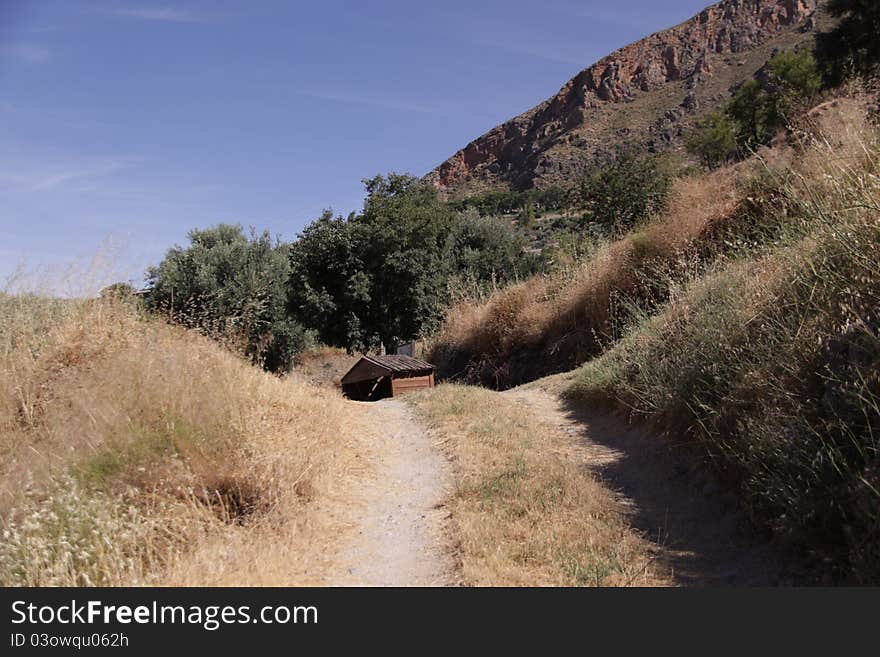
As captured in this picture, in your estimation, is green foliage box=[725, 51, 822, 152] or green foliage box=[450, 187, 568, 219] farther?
green foliage box=[450, 187, 568, 219]

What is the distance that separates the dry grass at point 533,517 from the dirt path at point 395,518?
0.17 metres

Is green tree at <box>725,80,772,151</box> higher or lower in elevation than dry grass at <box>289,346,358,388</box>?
higher

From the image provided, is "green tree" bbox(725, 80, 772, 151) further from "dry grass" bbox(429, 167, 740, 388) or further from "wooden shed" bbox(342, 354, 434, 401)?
"wooden shed" bbox(342, 354, 434, 401)

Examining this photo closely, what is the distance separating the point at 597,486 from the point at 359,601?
2987mm

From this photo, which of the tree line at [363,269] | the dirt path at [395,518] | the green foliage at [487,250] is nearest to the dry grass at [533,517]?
the dirt path at [395,518]

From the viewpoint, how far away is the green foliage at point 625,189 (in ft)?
58.0

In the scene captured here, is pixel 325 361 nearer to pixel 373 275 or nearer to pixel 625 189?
pixel 373 275

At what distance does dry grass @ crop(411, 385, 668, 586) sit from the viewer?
144 inches

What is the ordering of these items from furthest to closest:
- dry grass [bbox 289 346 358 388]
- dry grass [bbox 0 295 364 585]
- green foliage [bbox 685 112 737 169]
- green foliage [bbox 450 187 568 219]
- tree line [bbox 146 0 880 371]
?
green foliage [bbox 450 187 568 219]
green foliage [bbox 685 112 737 169]
dry grass [bbox 289 346 358 388]
tree line [bbox 146 0 880 371]
dry grass [bbox 0 295 364 585]

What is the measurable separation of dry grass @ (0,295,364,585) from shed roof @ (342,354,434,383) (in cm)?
595

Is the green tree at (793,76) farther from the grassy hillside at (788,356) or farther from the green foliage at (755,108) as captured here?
the grassy hillside at (788,356)

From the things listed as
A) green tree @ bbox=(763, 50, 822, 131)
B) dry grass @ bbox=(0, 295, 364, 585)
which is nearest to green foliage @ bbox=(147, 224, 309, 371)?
dry grass @ bbox=(0, 295, 364, 585)

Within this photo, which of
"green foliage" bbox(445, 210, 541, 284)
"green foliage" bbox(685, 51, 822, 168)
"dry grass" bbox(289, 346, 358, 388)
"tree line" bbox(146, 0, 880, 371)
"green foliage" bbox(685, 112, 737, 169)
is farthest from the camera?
"green foliage" bbox(685, 112, 737, 169)

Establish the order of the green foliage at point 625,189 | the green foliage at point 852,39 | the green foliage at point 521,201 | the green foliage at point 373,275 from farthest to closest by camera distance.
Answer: the green foliage at point 521,201 → the green foliage at point 373,275 → the green foliage at point 625,189 → the green foliage at point 852,39
